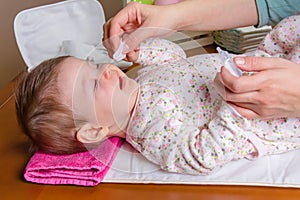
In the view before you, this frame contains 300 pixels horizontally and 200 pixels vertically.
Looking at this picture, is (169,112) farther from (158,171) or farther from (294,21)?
(294,21)

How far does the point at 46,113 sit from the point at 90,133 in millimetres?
95

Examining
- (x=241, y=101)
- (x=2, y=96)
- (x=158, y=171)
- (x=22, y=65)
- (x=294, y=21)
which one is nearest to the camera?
(x=241, y=101)

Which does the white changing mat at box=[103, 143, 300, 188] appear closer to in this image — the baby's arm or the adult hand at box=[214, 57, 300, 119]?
the adult hand at box=[214, 57, 300, 119]

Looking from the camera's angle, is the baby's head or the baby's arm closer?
the baby's head

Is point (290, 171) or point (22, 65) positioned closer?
point (290, 171)

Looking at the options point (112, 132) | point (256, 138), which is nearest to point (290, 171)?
point (256, 138)

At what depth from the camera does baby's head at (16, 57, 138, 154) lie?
847 millimetres

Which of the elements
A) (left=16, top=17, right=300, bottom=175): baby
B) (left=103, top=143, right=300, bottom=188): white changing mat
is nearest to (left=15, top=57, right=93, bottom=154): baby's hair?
(left=16, top=17, right=300, bottom=175): baby

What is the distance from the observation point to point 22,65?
159 cm

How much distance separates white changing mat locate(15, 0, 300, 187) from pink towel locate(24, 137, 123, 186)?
0.02m

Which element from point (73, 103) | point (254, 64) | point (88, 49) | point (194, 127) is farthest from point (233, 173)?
point (88, 49)

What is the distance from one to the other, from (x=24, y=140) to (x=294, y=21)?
0.68m

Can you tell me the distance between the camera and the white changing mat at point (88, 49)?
80 centimetres

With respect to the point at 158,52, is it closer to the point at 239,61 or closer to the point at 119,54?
the point at 119,54
